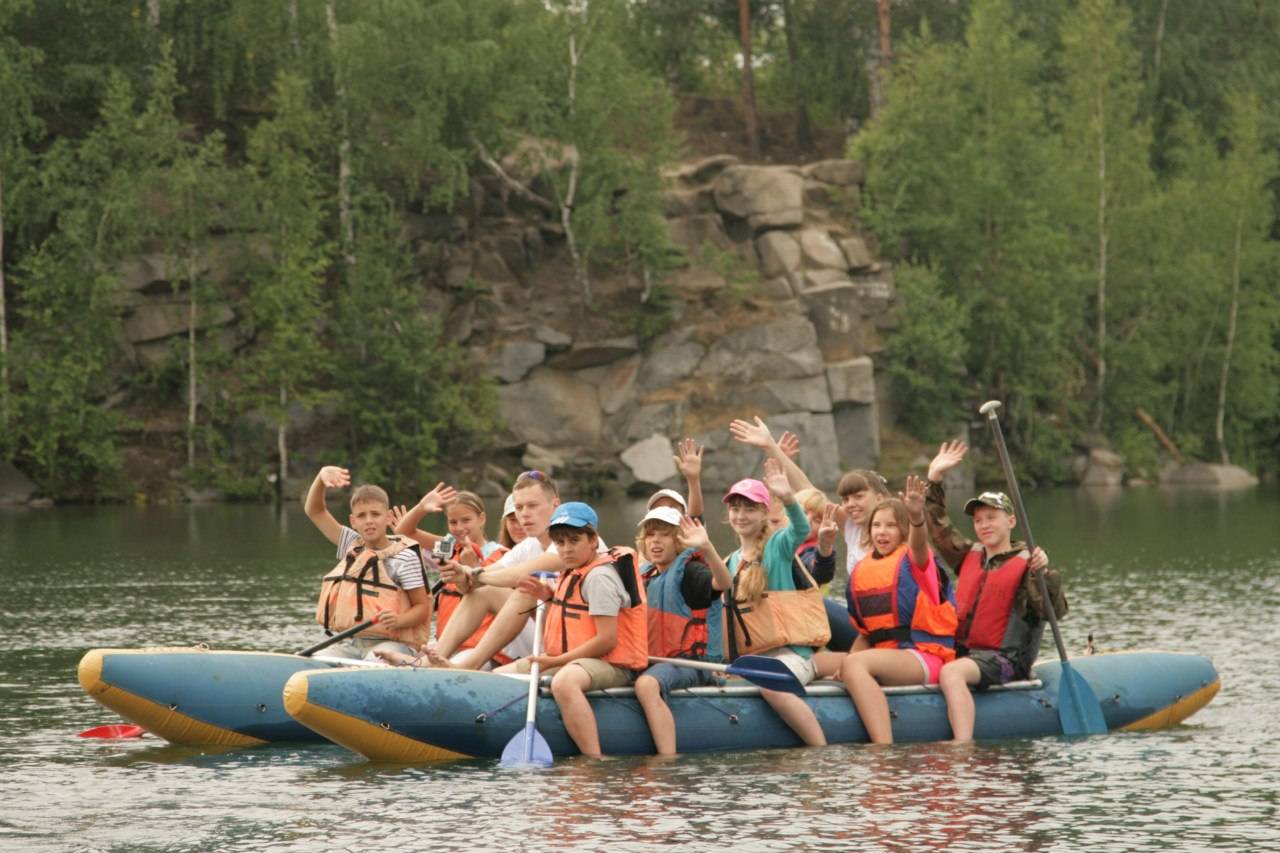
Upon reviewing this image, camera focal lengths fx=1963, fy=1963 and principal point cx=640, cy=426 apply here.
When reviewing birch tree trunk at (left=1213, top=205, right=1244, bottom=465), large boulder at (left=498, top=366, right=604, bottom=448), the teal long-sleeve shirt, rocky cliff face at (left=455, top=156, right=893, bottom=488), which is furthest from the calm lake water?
birch tree trunk at (left=1213, top=205, right=1244, bottom=465)

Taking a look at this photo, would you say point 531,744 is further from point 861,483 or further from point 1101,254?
point 1101,254

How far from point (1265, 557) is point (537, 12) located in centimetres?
2127

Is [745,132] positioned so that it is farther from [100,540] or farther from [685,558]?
[685,558]

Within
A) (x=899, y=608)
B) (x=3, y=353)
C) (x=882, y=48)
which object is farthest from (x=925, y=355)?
(x=899, y=608)

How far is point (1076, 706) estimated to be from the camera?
11.7 meters

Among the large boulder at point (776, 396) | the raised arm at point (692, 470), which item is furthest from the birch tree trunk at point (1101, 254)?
the raised arm at point (692, 470)

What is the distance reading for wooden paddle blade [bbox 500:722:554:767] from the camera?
10.2 meters

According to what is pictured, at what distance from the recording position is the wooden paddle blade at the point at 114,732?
11555 millimetres

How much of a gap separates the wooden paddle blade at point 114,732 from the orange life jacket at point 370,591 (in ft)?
4.41

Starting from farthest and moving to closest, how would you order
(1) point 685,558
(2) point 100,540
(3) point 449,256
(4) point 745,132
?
(4) point 745,132 → (3) point 449,256 → (2) point 100,540 → (1) point 685,558

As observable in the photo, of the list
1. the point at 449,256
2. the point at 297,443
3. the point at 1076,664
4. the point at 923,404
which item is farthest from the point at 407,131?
the point at 1076,664

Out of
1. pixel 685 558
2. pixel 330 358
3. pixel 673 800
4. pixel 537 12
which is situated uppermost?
pixel 537 12

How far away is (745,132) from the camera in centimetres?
4984

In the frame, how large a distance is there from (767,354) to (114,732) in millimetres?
29767
